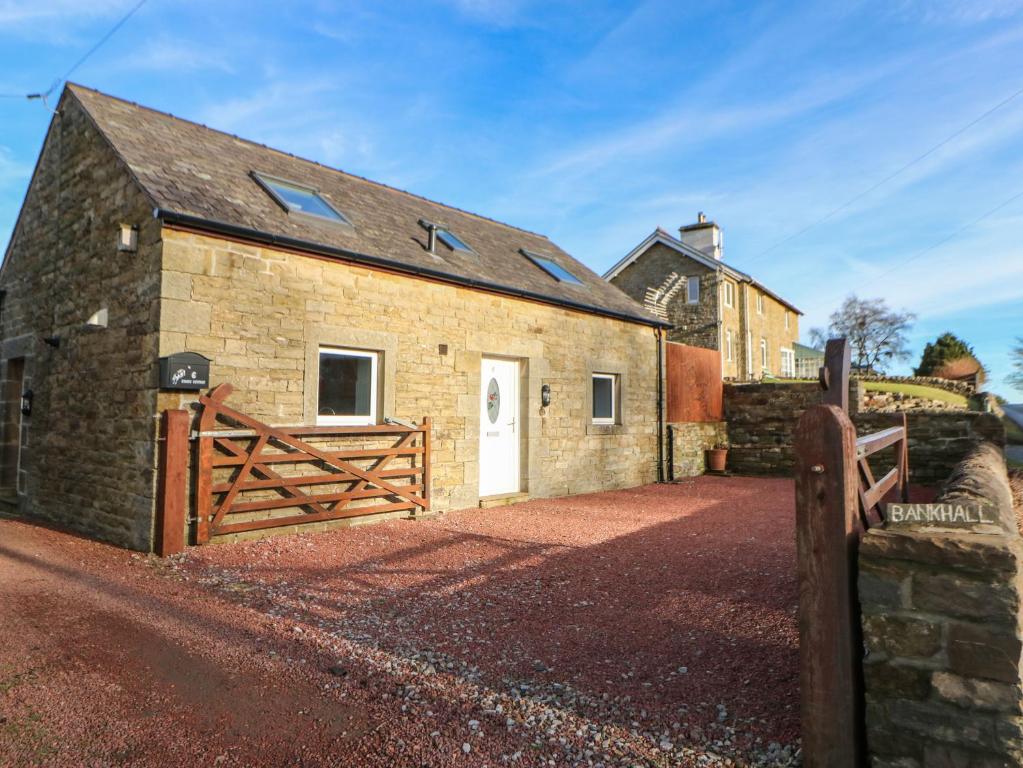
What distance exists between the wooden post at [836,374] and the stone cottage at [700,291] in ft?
67.3

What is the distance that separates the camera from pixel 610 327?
11.5 m

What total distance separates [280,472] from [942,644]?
621 cm

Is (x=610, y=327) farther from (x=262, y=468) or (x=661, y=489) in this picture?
(x=262, y=468)

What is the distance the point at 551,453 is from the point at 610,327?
113 inches

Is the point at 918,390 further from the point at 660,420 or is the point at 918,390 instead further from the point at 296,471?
the point at 296,471

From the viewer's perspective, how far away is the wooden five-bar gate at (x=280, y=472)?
606 centimetres

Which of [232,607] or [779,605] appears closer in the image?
[779,605]

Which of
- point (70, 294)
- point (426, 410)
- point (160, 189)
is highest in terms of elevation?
point (160, 189)

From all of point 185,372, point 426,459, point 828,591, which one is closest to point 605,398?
point 426,459

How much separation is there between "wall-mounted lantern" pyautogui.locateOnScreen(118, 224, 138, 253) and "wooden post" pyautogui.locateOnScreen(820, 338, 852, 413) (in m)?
6.91

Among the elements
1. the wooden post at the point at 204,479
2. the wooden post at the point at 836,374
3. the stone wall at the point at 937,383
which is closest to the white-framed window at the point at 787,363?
the stone wall at the point at 937,383

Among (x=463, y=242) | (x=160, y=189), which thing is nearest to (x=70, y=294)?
(x=160, y=189)

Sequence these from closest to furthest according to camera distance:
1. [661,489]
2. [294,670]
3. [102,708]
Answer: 1. [102,708]
2. [294,670]
3. [661,489]

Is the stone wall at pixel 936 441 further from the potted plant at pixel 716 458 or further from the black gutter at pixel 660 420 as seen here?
the black gutter at pixel 660 420
